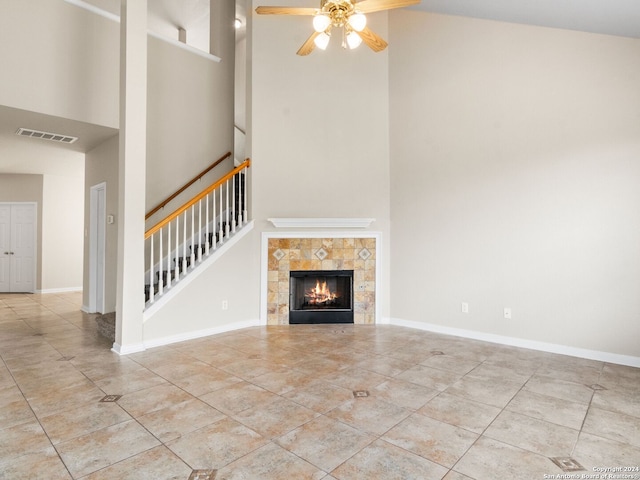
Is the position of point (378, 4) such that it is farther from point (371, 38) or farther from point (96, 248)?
point (96, 248)

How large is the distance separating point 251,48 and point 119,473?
5.18 m

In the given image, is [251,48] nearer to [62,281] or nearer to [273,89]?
[273,89]

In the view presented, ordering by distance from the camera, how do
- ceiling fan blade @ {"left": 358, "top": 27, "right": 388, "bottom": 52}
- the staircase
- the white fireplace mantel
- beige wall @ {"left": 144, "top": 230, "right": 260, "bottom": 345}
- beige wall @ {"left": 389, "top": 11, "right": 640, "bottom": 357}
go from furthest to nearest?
the white fireplace mantel → the staircase → beige wall @ {"left": 144, "top": 230, "right": 260, "bottom": 345} → beige wall @ {"left": 389, "top": 11, "right": 640, "bottom": 357} → ceiling fan blade @ {"left": 358, "top": 27, "right": 388, "bottom": 52}

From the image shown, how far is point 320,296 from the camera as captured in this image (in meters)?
5.62

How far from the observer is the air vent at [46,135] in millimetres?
4873

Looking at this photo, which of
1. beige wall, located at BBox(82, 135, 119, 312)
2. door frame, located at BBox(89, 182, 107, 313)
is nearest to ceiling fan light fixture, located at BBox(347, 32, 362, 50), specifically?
beige wall, located at BBox(82, 135, 119, 312)

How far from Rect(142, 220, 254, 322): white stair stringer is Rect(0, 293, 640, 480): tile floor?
1.56ft

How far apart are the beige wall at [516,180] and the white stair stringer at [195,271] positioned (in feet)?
7.20

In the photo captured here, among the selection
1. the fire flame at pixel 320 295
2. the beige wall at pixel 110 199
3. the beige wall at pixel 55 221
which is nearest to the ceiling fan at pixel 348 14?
the fire flame at pixel 320 295

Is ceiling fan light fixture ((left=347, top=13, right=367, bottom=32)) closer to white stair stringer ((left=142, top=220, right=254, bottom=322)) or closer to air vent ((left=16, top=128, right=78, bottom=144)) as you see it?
white stair stringer ((left=142, top=220, right=254, bottom=322))

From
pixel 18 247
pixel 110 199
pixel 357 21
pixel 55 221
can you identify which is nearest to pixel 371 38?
pixel 357 21

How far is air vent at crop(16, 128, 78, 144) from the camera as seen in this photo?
16.0 ft

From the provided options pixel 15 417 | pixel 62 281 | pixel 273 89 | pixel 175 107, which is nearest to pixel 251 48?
pixel 273 89

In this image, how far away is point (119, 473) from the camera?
1.95 metres
